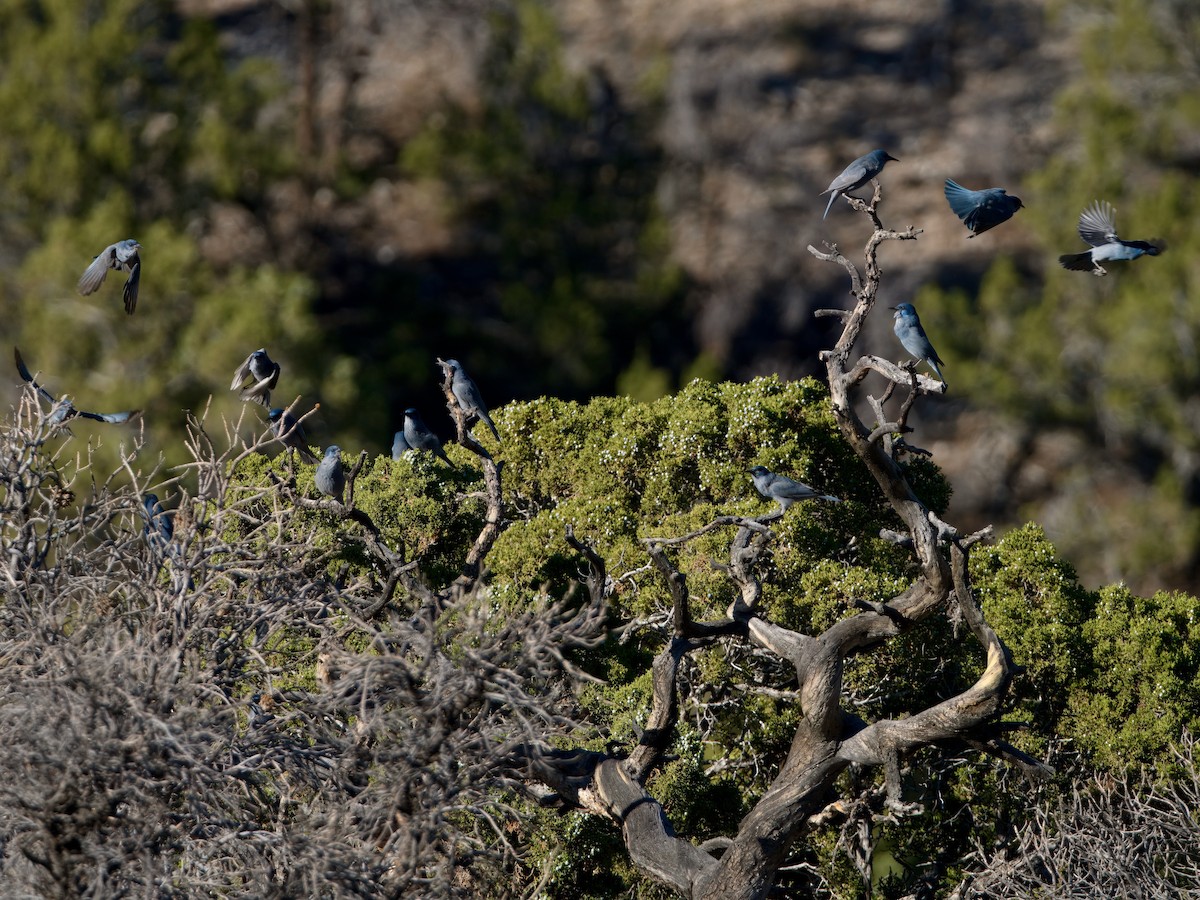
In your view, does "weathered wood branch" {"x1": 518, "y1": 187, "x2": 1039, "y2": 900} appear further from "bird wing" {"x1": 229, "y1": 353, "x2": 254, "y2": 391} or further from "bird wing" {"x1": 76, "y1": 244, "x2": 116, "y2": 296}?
"bird wing" {"x1": 76, "y1": 244, "x2": 116, "y2": 296}

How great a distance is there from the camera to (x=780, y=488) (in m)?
10.3

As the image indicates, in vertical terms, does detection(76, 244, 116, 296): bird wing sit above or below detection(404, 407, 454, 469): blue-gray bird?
above

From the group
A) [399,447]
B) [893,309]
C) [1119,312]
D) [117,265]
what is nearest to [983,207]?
[893,309]

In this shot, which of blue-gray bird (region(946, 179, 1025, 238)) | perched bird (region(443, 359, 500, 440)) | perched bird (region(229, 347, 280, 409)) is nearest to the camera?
blue-gray bird (region(946, 179, 1025, 238))

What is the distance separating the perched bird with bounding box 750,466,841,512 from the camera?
33.6 ft

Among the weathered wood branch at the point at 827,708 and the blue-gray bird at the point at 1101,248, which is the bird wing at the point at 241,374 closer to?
the weathered wood branch at the point at 827,708

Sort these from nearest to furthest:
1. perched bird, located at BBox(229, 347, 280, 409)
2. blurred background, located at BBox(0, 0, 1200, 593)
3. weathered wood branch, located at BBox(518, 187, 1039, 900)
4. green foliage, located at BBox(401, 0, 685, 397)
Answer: weathered wood branch, located at BBox(518, 187, 1039, 900) → perched bird, located at BBox(229, 347, 280, 409) → blurred background, located at BBox(0, 0, 1200, 593) → green foliage, located at BBox(401, 0, 685, 397)

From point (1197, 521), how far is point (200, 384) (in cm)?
1552

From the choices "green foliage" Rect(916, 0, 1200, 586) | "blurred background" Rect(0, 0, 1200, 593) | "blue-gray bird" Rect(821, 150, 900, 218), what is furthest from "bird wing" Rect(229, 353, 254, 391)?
"green foliage" Rect(916, 0, 1200, 586)

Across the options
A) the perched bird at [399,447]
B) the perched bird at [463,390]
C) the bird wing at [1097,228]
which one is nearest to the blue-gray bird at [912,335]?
the bird wing at [1097,228]

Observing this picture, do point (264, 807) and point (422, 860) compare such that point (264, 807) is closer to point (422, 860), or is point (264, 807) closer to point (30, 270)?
point (422, 860)

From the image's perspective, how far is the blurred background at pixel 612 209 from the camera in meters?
24.2

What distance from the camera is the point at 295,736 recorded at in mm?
8375

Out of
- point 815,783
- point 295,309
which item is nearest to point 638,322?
point 295,309
